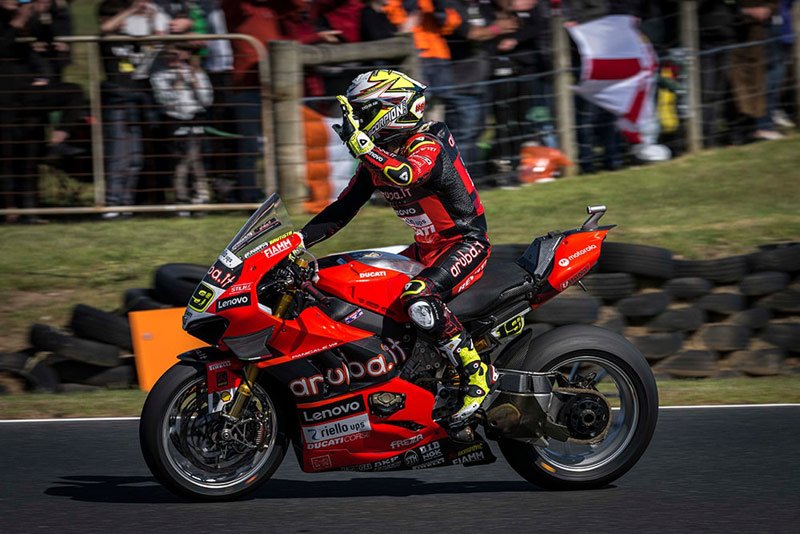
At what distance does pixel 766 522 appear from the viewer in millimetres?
→ 5234

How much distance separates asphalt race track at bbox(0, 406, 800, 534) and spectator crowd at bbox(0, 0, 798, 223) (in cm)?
466

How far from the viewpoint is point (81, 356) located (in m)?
8.55

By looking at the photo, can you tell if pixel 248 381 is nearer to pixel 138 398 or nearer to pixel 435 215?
pixel 435 215

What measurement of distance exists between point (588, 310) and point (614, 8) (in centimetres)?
518

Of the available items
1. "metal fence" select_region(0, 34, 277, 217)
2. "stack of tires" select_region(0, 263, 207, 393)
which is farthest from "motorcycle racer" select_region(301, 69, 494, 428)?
"metal fence" select_region(0, 34, 277, 217)

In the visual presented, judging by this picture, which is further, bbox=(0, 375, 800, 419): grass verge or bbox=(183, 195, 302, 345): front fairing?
bbox=(0, 375, 800, 419): grass verge

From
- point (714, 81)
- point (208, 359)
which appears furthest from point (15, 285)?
point (714, 81)

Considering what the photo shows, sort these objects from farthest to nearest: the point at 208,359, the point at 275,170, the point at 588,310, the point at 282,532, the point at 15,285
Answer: the point at 275,170
the point at 15,285
the point at 588,310
the point at 208,359
the point at 282,532

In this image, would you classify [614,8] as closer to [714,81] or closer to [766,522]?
[714,81]

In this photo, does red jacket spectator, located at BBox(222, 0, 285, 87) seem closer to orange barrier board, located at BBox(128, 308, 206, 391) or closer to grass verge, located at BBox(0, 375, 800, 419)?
orange barrier board, located at BBox(128, 308, 206, 391)

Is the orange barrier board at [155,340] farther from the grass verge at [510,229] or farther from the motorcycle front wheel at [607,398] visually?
the motorcycle front wheel at [607,398]

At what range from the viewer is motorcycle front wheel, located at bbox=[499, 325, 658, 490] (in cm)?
578

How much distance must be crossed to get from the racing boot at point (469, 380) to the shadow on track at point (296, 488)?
0.42 meters

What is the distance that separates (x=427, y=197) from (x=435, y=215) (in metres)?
0.09
